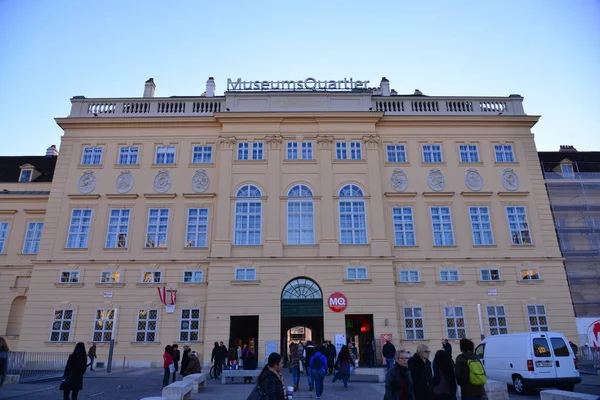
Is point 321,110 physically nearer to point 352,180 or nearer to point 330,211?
point 352,180

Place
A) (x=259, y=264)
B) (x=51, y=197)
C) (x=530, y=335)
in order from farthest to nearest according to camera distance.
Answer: (x=51, y=197) < (x=259, y=264) < (x=530, y=335)

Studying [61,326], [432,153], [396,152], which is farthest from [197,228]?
[432,153]

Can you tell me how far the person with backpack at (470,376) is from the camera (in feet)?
25.3

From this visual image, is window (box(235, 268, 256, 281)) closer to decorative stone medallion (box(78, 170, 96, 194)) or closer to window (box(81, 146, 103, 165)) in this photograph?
decorative stone medallion (box(78, 170, 96, 194))

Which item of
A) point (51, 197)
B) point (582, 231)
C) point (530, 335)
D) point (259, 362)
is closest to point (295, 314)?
point (259, 362)

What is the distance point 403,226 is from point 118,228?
19864mm

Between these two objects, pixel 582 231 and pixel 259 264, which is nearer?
pixel 259 264

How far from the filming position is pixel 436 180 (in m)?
29.5

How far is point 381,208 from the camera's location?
91.9 ft

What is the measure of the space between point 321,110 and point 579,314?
2293 centimetres

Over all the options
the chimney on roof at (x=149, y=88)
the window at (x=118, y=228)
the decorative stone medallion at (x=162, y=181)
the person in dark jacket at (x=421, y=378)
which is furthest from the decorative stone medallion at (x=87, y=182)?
the person in dark jacket at (x=421, y=378)

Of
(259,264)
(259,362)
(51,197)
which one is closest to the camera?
(259,362)

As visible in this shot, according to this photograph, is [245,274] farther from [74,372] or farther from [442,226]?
[74,372]

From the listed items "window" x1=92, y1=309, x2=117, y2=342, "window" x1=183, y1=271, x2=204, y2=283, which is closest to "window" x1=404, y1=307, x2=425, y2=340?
"window" x1=183, y1=271, x2=204, y2=283
